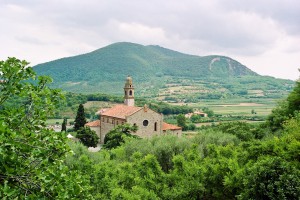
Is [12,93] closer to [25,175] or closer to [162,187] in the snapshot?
[25,175]

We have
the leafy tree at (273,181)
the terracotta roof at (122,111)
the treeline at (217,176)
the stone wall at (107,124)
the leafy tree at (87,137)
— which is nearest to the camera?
the leafy tree at (273,181)

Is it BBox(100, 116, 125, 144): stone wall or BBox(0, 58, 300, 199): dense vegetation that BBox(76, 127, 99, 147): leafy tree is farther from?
BBox(0, 58, 300, 199): dense vegetation

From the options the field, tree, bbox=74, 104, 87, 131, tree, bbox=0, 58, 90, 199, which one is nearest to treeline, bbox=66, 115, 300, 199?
tree, bbox=0, 58, 90, 199

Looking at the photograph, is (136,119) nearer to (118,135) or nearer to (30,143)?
(118,135)

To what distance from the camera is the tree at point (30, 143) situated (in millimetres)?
6691

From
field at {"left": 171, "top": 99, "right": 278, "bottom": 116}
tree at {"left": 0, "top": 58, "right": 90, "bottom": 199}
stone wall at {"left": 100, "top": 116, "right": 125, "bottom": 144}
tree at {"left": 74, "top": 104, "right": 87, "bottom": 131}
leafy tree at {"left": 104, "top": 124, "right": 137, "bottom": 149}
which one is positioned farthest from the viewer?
field at {"left": 171, "top": 99, "right": 278, "bottom": 116}

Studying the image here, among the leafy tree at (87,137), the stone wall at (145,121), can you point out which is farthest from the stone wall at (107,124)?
the leafy tree at (87,137)

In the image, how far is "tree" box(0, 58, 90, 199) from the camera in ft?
22.0

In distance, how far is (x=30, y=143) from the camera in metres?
7.09

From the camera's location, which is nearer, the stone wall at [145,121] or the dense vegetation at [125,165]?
the dense vegetation at [125,165]

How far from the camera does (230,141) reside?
33.2 m

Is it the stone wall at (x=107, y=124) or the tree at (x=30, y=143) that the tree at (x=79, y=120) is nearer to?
the stone wall at (x=107, y=124)

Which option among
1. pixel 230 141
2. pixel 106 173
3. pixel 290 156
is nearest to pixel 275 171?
pixel 290 156

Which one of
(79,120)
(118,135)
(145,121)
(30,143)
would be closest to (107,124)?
(79,120)
